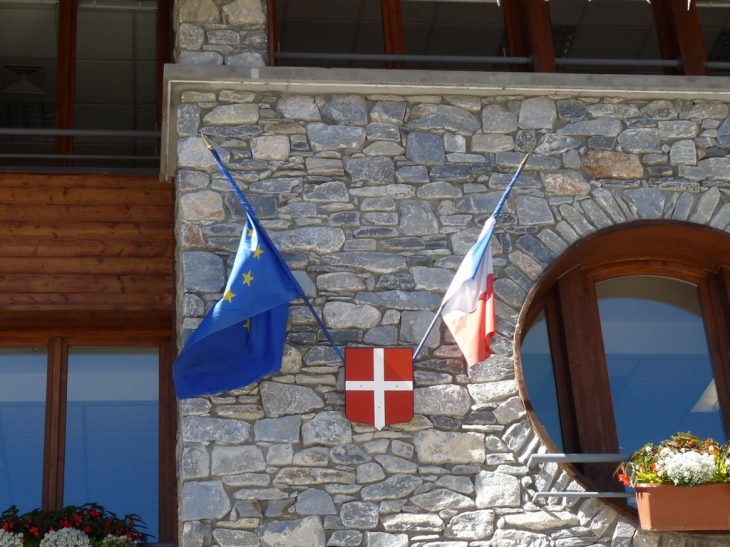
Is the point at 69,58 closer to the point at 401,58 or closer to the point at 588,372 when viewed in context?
the point at 401,58

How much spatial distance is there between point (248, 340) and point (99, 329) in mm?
2101

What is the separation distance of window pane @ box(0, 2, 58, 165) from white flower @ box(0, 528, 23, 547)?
3.79m

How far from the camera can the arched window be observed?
6.49m

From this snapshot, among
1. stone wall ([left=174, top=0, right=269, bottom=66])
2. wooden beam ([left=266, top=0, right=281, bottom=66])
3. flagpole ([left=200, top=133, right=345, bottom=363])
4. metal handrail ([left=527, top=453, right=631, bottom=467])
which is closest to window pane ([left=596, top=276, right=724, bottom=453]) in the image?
metal handrail ([left=527, top=453, right=631, bottom=467])

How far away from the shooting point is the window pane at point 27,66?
8742 mm

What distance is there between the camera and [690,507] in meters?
5.36

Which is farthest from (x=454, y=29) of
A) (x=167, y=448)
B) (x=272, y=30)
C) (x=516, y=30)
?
(x=167, y=448)

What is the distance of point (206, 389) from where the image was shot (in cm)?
572

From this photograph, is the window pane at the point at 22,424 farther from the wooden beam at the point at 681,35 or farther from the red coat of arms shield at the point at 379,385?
the wooden beam at the point at 681,35

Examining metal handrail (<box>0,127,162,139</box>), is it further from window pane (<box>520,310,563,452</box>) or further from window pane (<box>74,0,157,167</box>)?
window pane (<box>520,310,563,452</box>)

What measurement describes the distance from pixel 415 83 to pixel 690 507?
2906mm

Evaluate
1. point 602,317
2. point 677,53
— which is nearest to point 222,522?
point 602,317

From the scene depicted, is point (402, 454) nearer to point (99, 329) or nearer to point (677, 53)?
point (99, 329)

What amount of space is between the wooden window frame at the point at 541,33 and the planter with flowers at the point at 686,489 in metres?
2.72
